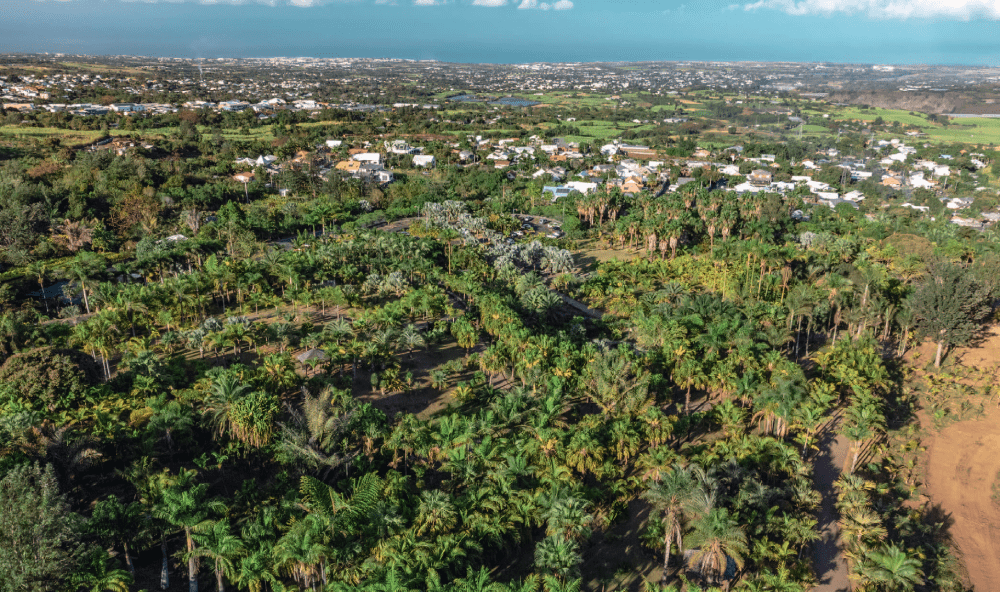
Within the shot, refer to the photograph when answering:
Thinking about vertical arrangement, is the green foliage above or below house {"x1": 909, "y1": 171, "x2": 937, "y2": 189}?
below

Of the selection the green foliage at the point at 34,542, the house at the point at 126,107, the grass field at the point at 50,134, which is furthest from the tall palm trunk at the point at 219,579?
the house at the point at 126,107

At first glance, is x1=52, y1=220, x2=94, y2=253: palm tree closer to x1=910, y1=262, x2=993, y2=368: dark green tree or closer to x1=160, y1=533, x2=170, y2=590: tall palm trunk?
x1=160, y1=533, x2=170, y2=590: tall palm trunk

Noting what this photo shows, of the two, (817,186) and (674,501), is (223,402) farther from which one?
(817,186)

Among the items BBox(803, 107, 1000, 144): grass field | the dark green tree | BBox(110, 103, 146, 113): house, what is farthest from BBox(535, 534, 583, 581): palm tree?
BBox(803, 107, 1000, 144): grass field

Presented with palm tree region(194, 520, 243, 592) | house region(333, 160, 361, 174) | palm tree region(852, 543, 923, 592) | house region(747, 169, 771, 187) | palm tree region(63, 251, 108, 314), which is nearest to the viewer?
palm tree region(194, 520, 243, 592)

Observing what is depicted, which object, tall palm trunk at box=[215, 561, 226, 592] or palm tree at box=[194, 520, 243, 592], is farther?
tall palm trunk at box=[215, 561, 226, 592]

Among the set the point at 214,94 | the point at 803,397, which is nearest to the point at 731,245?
the point at 803,397
